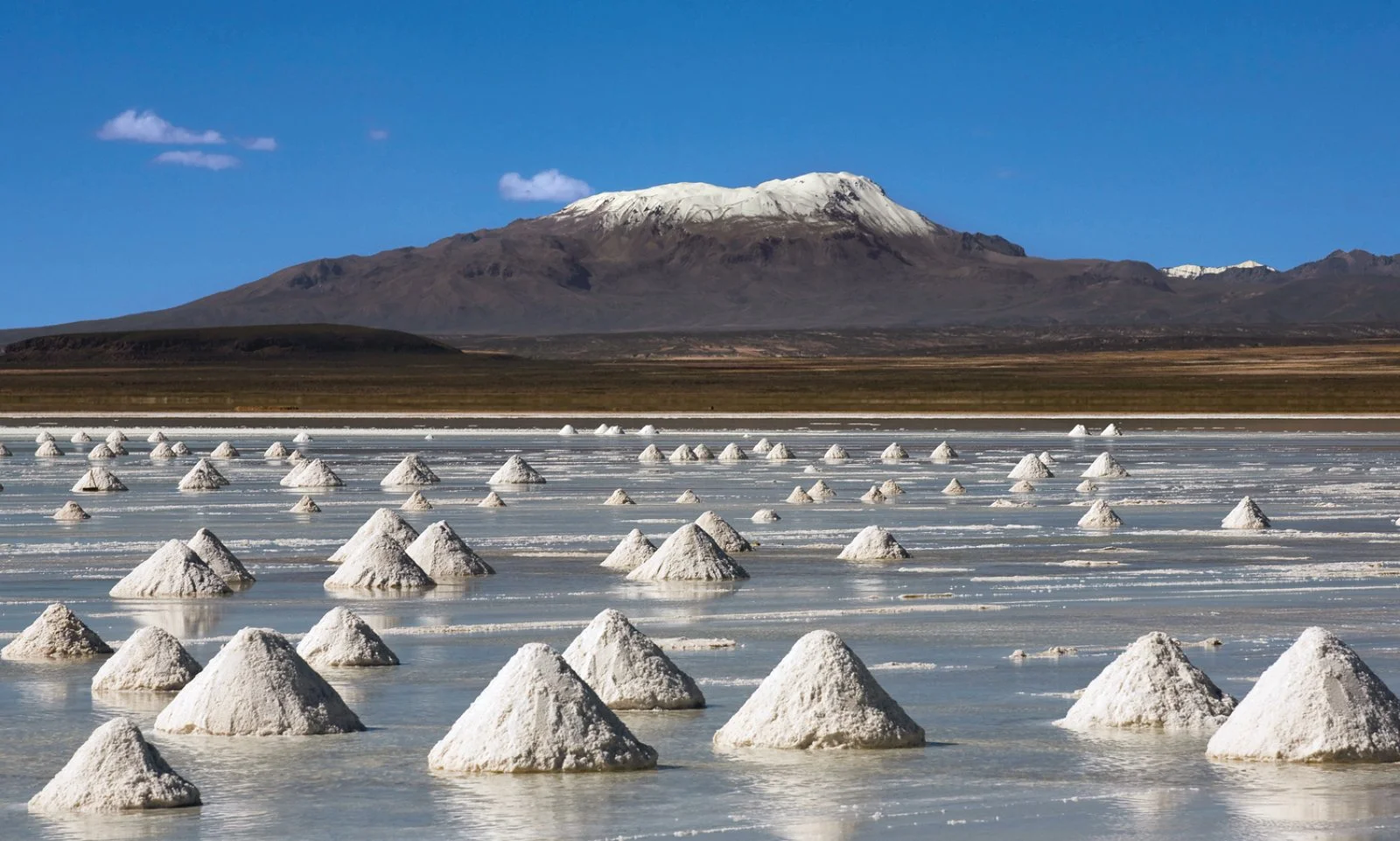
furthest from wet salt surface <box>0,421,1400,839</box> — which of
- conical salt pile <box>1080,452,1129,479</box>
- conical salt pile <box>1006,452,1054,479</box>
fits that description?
conical salt pile <box>1080,452,1129,479</box>

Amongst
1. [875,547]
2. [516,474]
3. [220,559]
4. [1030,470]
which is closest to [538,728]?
[220,559]

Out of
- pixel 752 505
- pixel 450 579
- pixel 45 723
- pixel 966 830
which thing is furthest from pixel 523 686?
pixel 752 505

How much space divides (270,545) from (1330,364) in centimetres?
12758

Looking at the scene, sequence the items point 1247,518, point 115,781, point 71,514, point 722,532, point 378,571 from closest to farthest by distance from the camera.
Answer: point 115,781, point 378,571, point 722,532, point 1247,518, point 71,514

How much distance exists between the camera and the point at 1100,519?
95.9 feet

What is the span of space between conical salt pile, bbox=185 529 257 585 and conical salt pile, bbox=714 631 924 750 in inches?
418

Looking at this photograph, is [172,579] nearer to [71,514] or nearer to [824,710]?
[824,710]

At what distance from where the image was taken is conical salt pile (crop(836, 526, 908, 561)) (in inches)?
958

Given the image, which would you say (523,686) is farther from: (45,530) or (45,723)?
(45,530)

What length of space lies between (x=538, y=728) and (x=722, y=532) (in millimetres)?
13523

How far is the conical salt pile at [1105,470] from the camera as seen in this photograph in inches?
1668

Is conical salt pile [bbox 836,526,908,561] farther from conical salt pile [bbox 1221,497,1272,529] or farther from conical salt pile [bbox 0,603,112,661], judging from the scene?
conical salt pile [bbox 0,603,112,661]

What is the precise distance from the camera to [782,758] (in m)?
12.0

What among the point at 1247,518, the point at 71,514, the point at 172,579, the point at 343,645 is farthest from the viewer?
the point at 71,514
